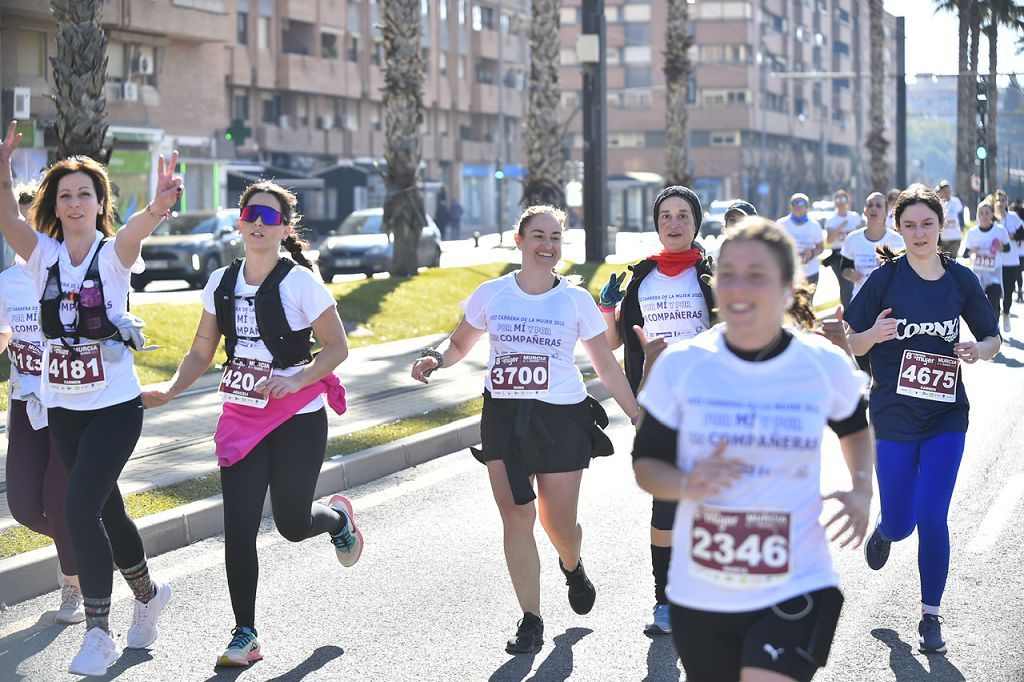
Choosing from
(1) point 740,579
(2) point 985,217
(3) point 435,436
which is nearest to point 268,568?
(3) point 435,436

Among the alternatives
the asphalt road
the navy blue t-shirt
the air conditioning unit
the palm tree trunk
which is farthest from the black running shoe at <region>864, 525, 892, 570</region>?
the air conditioning unit

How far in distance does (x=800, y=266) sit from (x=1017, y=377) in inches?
505

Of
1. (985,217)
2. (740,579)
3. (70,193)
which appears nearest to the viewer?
(740,579)

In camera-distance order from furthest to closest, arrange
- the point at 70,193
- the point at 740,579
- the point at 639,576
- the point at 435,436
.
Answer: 1. the point at 435,436
2. the point at 639,576
3. the point at 70,193
4. the point at 740,579

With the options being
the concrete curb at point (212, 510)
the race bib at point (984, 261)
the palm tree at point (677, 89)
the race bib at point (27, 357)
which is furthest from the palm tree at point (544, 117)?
the race bib at point (27, 357)

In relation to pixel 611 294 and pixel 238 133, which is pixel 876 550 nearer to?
pixel 611 294

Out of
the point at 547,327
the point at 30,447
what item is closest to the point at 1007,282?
the point at 547,327

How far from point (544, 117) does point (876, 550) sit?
79.6ft

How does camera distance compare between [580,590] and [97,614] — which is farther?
[580,590]

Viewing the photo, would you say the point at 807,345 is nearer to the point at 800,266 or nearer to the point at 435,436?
the point at 800,266

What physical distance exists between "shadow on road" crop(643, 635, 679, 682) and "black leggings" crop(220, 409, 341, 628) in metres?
1.46

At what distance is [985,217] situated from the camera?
18594mm

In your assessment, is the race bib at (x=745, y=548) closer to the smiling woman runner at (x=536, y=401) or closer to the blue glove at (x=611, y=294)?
the smiling woman runner at (x=536, y=401)

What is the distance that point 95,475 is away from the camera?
229 inches
